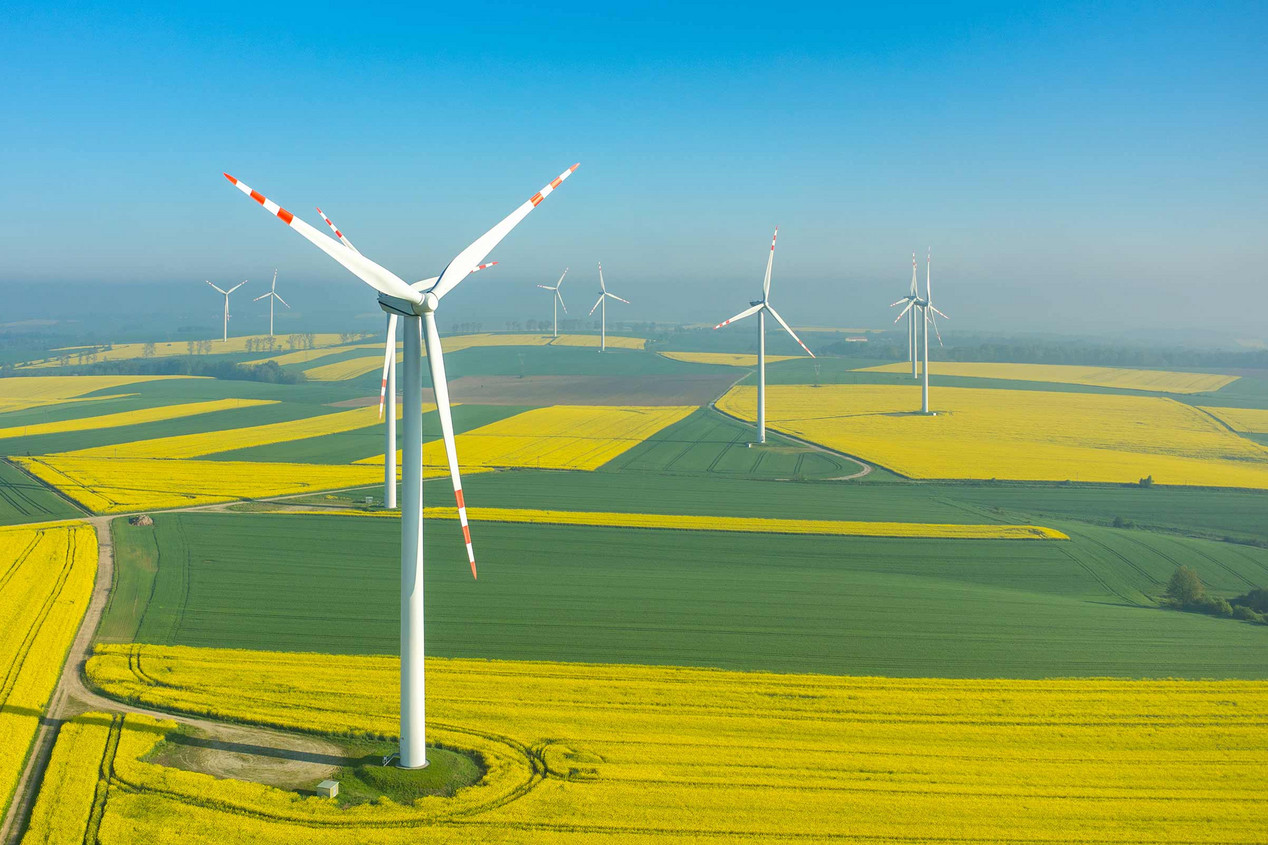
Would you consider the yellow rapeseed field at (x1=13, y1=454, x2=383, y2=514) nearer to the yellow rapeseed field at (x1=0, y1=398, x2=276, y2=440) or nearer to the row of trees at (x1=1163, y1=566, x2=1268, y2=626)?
the yellow rapeseed field at (x1=0, y1=398, x2=276, y2=440)

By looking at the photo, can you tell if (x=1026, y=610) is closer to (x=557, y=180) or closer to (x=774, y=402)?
(x=557, y=180)

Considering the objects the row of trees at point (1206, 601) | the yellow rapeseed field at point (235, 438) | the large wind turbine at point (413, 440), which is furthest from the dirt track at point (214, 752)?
the yellow rapeseed field at point (235, 438)

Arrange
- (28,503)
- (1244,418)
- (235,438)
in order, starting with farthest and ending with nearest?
(1244,418), (235,438), (28,503)

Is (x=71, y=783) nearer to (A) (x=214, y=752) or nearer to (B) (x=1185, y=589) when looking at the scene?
(A) (x=214, y=752)

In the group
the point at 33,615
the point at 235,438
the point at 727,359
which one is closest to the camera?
the point at 33,615

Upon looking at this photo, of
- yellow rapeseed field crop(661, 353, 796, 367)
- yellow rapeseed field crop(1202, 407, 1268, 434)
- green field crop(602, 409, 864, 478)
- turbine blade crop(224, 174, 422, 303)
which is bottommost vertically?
green field crop(602, 409, 864, 478)

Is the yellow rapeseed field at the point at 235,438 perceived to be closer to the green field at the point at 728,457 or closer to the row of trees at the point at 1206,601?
the green field at the point at 728,457

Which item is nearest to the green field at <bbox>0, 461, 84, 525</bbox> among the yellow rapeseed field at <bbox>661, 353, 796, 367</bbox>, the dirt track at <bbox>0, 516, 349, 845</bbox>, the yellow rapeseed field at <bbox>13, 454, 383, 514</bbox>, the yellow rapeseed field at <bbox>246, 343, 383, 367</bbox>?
the yellow rapeseed field at <bbox>13, 454, 383, 514</bbox>

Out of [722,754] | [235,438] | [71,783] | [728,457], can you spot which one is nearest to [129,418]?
[235,438]
